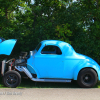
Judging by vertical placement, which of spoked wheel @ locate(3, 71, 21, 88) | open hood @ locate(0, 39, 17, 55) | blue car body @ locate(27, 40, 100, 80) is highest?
open hood @ locate(0, 39, 17, 55)

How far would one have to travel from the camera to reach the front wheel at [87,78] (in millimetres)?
6402

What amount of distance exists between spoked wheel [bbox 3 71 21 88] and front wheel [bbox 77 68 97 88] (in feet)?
7.47

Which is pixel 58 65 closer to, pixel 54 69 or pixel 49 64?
pixel 54 69

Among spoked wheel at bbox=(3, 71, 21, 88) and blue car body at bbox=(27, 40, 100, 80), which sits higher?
blue car body at bbox=(27, 40, 100, 80)

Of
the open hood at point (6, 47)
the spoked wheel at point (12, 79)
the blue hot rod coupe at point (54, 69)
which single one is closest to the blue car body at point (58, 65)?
the blue hot rod coupe at point (54, 69)

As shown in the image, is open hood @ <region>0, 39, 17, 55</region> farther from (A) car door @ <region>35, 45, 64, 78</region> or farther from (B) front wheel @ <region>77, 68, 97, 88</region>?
(B) front wheel @ <region>77, 68, 97, 88</region>

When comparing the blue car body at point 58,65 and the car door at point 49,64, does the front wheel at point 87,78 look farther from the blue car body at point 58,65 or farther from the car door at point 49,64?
the car door at point 49,64

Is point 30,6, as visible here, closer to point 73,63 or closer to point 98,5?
point 98,5

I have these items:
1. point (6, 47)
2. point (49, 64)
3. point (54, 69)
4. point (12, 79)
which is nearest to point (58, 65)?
point (54, 69)

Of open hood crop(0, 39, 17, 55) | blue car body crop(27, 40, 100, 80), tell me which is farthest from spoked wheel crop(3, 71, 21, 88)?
open hood crop(0, 39, 17, 55)

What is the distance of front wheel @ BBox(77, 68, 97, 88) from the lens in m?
6.40

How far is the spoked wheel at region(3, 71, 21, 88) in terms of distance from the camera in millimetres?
6312

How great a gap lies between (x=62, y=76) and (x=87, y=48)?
2.87 meters

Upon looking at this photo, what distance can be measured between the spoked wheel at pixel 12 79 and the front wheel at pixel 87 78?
228 centimetres
